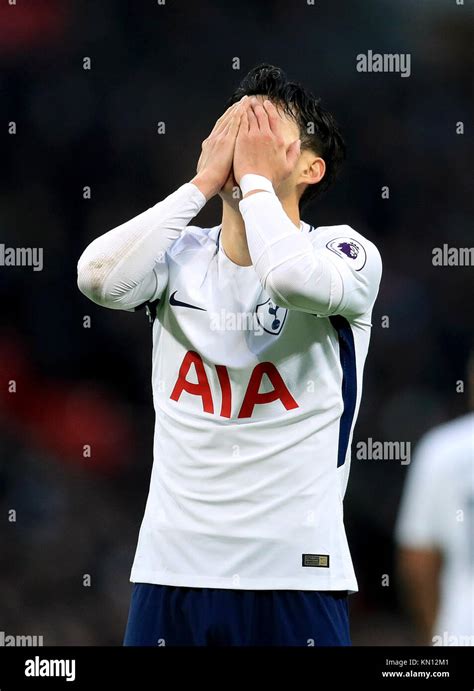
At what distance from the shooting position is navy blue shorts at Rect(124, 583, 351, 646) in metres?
2.58

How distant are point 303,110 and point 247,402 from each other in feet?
2.79

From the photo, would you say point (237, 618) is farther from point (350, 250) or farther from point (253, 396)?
point (350, 250)

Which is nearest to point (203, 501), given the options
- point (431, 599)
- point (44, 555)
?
point (431, 599)

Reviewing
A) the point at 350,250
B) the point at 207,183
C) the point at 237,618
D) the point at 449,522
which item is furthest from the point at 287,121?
the point at 237,618

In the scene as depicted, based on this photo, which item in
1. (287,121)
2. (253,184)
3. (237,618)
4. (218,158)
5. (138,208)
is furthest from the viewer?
(138,208)

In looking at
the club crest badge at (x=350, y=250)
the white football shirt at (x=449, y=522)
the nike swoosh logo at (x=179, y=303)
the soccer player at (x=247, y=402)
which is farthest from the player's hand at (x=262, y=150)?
the white football shirt at (x=449, y=522)

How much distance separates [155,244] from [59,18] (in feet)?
11.1

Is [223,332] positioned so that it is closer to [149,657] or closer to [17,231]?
[149,657]

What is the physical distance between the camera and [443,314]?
215 inches

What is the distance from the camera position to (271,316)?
9.02ft

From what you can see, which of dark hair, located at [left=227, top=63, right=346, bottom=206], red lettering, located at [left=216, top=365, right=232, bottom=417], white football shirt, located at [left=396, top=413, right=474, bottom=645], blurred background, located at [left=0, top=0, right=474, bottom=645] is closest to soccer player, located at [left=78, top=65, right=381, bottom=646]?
red lettering, located at [left=216, top=365, right=232, bottom=417]

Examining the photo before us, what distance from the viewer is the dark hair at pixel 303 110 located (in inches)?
116

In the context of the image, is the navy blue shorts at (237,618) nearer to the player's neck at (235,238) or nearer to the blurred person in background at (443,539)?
the blurred person in background at (443,539)

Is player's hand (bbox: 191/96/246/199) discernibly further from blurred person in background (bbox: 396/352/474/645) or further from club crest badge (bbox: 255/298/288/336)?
blurred person in background (bbox: 396/352/474/645)
